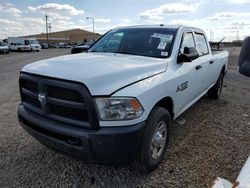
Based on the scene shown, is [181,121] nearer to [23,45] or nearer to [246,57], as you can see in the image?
[246,57]

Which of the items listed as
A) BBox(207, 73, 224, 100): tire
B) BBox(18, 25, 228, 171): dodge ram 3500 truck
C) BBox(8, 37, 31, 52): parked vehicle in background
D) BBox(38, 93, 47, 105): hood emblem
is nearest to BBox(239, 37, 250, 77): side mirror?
BBox(18, 25, 228, 171): dodge ram 3500 truck

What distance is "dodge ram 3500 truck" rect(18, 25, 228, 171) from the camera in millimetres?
2453

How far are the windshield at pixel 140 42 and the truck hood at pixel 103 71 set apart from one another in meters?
0.45

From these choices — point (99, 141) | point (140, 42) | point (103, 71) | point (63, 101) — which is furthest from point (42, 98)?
point (140, 42)

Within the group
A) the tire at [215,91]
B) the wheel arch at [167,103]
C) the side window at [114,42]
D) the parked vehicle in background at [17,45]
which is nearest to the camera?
the wheel arch at [167,103]

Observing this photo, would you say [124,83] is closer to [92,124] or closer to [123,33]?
[92,124]

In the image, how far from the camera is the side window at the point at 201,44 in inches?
196

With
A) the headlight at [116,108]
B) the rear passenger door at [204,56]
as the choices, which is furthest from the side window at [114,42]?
the headlight at [116,108]

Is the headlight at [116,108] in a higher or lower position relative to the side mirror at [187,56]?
lower

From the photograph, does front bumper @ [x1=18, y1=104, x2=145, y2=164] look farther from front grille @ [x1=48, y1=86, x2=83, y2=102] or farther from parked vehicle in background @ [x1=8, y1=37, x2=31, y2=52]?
parked vehicle in background @ [x1=8, y1=37, x2=31, y2=52]

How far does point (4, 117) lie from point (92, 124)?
11.1 ft

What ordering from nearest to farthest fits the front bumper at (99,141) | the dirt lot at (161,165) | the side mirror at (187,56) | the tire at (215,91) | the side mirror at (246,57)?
the side mirror at (246,57), the front bumper at (99,141), the dirt lot at (161,165), the side mirror at (187,56), the tire at (215,91)

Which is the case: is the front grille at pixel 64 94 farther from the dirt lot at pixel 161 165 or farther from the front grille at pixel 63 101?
the dirt lot at pixel 161 165

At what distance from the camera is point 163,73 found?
10.6 ft
